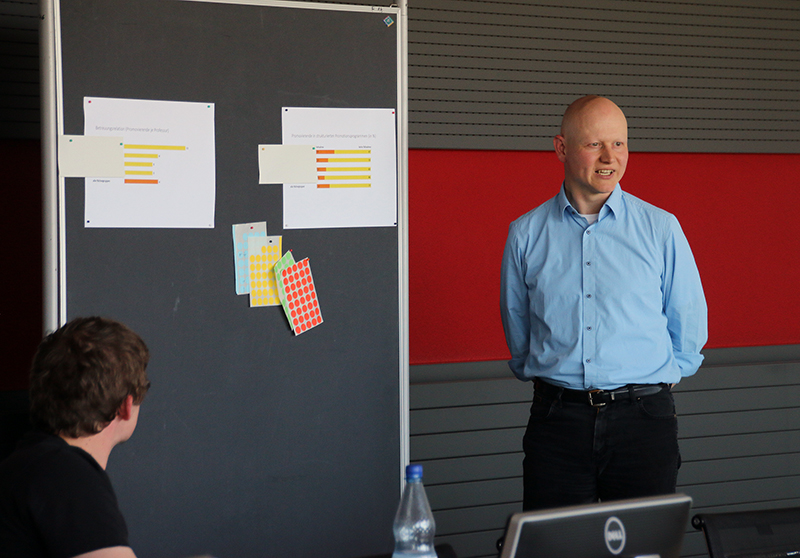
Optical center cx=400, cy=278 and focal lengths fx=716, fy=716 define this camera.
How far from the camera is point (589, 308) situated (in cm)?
242

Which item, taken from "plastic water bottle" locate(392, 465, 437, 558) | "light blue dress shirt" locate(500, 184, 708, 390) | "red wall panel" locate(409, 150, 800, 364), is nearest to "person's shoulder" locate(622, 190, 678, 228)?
"light blue dress shirt" locate(500, 184, 708, 390)

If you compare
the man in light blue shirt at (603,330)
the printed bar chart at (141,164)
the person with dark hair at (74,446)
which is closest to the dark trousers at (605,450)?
the man in light blue shirt at (603,330)

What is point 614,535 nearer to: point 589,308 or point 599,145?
point 589,308

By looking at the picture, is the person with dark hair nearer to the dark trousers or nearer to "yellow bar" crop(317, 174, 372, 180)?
"yellow bar" crop(317, 174, 372, 180)

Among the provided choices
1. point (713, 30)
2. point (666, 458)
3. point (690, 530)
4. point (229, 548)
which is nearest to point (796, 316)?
point (690, 530)

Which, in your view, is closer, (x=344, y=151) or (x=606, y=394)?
(x=606, y=394)

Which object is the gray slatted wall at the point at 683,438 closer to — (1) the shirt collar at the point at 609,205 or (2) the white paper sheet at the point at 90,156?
(1) the shirt collar at the point at 609,205

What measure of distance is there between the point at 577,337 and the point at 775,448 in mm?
2112

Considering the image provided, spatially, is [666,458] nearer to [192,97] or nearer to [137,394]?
[137,394]

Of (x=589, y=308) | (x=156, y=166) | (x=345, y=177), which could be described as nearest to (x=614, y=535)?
(x=589, y=308)

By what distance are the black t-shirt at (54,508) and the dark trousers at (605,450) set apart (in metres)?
1.46

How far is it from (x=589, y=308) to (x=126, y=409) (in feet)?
4.97

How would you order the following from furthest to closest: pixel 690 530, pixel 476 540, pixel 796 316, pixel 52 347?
pixel 796 316, pixel 690 530, pixel 476 540, pixel 52 347

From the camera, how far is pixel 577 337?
240cm
